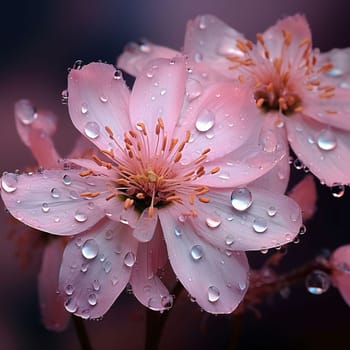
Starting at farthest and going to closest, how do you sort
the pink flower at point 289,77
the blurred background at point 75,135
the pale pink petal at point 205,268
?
1. the blurred background at point 75,135
2. the pink flower at point 289,77
3. the pale pink petal at point 205,268

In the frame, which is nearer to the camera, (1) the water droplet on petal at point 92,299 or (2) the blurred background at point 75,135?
(1) the water droplet on petal at point 92,299

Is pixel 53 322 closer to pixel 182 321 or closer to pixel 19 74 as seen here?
pixel 182 321

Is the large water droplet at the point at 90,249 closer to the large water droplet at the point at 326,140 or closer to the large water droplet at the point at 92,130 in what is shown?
the large water droplet at the point at 92,130

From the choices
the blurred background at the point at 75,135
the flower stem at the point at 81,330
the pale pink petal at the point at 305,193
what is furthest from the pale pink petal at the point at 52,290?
the blurred background at the point at 75,135

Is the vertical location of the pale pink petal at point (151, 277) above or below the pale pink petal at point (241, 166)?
below

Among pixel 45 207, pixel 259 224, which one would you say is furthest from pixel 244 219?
pixel 45 207

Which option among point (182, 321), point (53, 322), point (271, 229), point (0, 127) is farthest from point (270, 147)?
point (0, 127)

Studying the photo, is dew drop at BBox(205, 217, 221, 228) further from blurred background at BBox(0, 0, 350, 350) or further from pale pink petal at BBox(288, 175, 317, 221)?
blurred background at BBox(0, 0, 350, 350)

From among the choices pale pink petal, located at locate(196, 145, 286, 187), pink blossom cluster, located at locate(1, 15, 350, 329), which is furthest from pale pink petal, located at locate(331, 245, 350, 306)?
pale pink petal, located at locate(196, 145, 286, 187)
